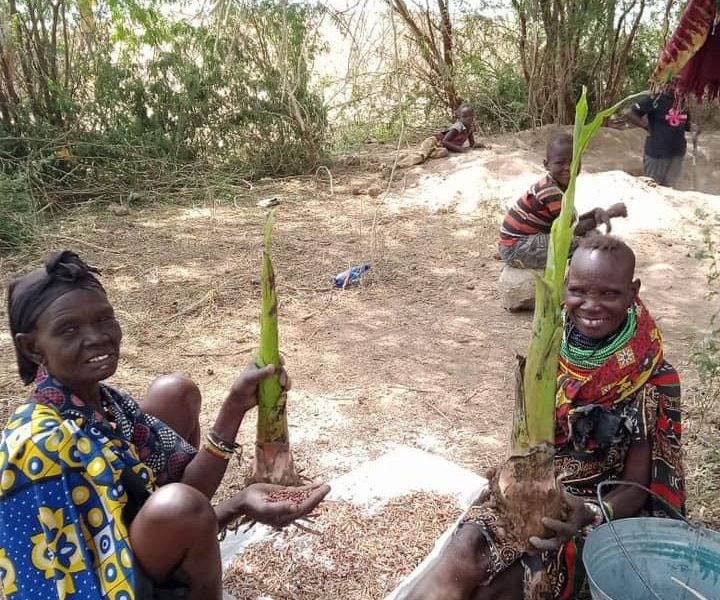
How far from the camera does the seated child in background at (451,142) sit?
8.17m

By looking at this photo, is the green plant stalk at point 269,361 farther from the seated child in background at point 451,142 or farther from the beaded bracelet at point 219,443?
the seated child in background at point 451,142

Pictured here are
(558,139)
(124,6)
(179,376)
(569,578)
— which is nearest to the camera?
(569,578)

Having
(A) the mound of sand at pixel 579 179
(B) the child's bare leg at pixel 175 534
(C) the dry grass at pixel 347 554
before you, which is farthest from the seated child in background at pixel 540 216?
(B) the child's bare leg at pixel 175 534

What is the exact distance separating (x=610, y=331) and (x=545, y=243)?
8.14 feet

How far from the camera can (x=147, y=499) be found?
1.57 meters

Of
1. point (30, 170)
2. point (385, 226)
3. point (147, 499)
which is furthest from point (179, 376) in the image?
point (30, 170)

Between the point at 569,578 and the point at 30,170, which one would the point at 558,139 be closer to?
the point at 569,578

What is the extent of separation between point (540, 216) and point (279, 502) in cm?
306

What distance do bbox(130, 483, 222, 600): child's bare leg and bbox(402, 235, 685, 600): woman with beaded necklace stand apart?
0.60 meters

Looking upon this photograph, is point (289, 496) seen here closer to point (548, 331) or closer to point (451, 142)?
point (548, 331)

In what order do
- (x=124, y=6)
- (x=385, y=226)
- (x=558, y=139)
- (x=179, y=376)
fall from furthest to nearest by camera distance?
(x=124, y=6) < (x=385, y=226) < (x=558, y=139) < (x=179, y=376)

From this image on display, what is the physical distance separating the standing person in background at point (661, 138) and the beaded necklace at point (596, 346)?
5230mm

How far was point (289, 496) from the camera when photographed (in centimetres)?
173

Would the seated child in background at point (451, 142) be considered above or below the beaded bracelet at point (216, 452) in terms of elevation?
above
